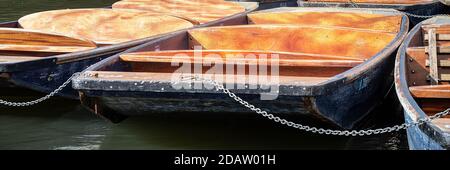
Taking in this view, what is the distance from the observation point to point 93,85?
18.0 ft

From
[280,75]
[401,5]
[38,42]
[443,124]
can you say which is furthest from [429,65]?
[401,5]

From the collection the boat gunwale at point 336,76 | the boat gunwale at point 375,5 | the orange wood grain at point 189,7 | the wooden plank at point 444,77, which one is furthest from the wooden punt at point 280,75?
the boat gunwale at point 375,5

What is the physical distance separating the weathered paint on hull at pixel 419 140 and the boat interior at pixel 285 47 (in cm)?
83

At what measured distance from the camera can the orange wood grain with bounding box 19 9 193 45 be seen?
29.3 feet

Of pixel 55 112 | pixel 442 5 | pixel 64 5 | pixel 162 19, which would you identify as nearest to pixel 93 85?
pixel 55 112

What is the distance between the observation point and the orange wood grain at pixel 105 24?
893 cm

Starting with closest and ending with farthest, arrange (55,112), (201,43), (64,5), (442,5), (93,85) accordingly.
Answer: (93,85)
(55,112)
(201,43)
(442,5)
(64,5)

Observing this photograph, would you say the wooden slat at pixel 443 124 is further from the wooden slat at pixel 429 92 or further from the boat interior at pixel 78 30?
the boat interior at pixel 78 30

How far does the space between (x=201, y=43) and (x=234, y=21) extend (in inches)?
61.6

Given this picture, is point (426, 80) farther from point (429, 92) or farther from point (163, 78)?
point (163, 78)

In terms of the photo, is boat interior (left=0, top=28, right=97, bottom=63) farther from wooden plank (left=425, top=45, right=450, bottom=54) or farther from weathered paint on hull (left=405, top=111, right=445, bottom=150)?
weathered paint on hull (left=405, top=111, right=445, bottom=150)

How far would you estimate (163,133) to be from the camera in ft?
21.7

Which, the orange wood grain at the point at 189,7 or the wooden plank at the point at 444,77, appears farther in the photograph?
the orange wood grain at the point at 189,7
